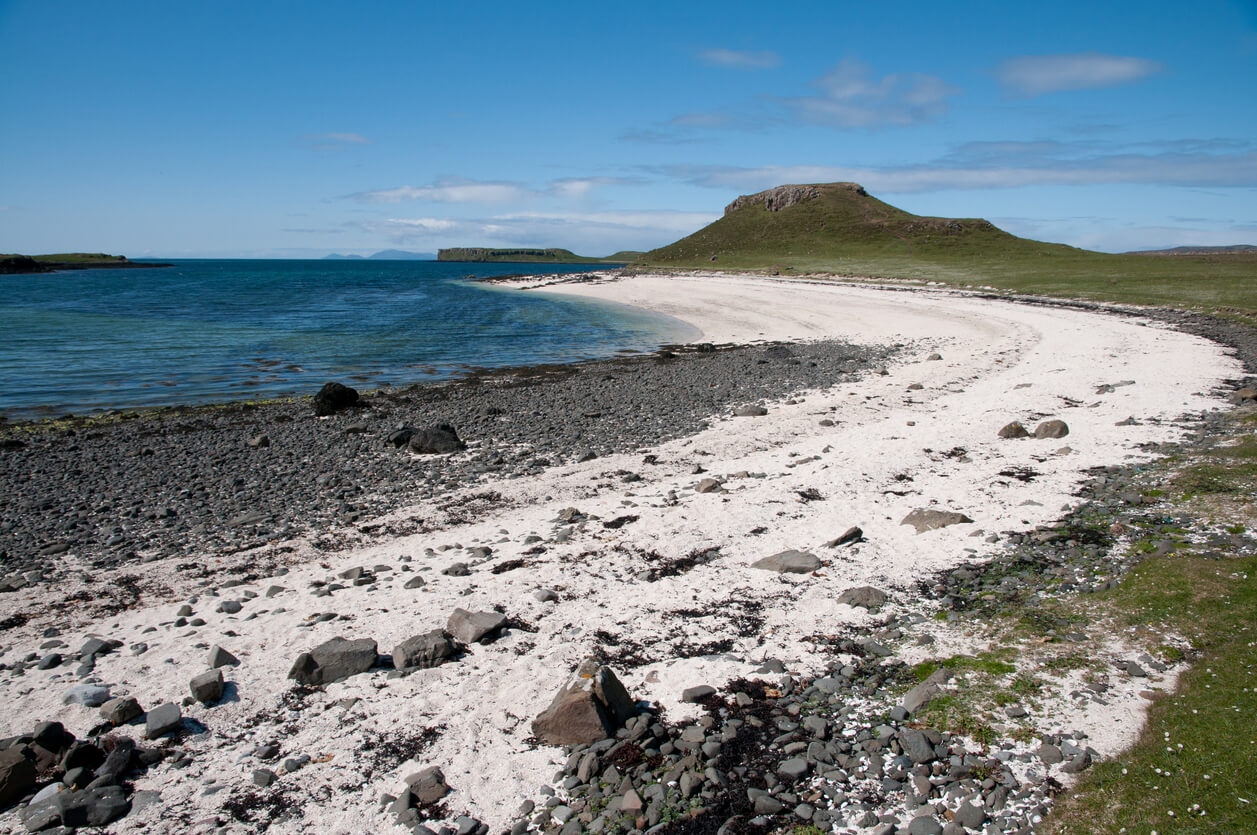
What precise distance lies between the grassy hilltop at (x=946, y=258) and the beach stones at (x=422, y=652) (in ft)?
156

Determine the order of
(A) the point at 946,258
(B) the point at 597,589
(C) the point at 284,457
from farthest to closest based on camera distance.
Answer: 1. (A) the point at 946,258
2. (C) the point at 284,457
3. (B) the point at 597,589

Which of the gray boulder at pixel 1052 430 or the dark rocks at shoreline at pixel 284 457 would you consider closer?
the dark rocks at shoreline at pixel 284 457

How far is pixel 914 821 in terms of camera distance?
15.1 feet

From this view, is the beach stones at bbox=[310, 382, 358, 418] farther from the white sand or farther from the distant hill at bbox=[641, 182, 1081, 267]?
the distant hill at bbox=[641, 182, 1081, 267]

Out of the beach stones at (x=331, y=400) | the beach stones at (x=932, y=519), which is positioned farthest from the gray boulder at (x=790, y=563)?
the beach stones at (x=331, y=400)

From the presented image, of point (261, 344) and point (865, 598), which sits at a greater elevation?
point (261, 344)

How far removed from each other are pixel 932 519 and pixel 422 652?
7314 mm

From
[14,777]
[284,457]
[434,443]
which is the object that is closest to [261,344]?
[284,457]

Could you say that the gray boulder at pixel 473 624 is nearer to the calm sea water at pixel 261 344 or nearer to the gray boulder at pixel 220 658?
the gray boulder at pixel 220 658

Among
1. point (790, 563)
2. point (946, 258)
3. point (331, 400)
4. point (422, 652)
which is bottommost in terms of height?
point (422, 652)

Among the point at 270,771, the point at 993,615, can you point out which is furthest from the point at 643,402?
the point at 270,771

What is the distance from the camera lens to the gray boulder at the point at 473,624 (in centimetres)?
747

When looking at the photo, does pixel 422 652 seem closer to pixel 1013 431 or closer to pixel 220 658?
pixel 220 658

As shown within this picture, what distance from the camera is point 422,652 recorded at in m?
7.08
